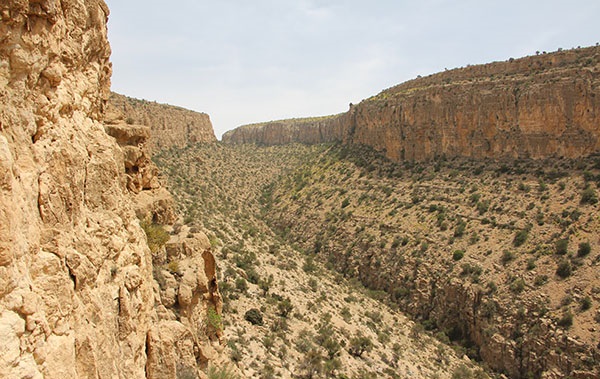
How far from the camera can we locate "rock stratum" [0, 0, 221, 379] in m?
3.86

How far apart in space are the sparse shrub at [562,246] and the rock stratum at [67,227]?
2285 centimetres

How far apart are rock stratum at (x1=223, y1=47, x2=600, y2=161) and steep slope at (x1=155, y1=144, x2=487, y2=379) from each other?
17.4 m

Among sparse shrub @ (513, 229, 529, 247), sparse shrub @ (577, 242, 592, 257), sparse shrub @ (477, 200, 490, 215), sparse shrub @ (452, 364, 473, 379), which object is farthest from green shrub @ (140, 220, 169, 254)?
sparse shrub @ (477, 200, 490, 215)

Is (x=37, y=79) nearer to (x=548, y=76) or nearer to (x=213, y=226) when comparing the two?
(x=213, y=226)

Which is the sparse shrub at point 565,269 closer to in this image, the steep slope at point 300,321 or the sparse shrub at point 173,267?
the steep slope at point 300,321

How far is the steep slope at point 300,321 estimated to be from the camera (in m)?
14.8

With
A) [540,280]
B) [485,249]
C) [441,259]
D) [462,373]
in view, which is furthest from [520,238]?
[462,373]

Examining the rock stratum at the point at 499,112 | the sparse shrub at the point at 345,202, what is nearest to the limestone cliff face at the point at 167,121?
the sparse shrub at the point at 345,202

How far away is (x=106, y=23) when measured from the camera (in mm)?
8250

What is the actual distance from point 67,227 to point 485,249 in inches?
1060

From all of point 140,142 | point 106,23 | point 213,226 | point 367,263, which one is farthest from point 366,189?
point 106,23

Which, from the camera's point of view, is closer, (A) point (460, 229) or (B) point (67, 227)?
(B) point (67, 227)

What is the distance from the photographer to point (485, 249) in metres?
27.0

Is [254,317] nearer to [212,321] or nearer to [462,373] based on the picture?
[212,321]
